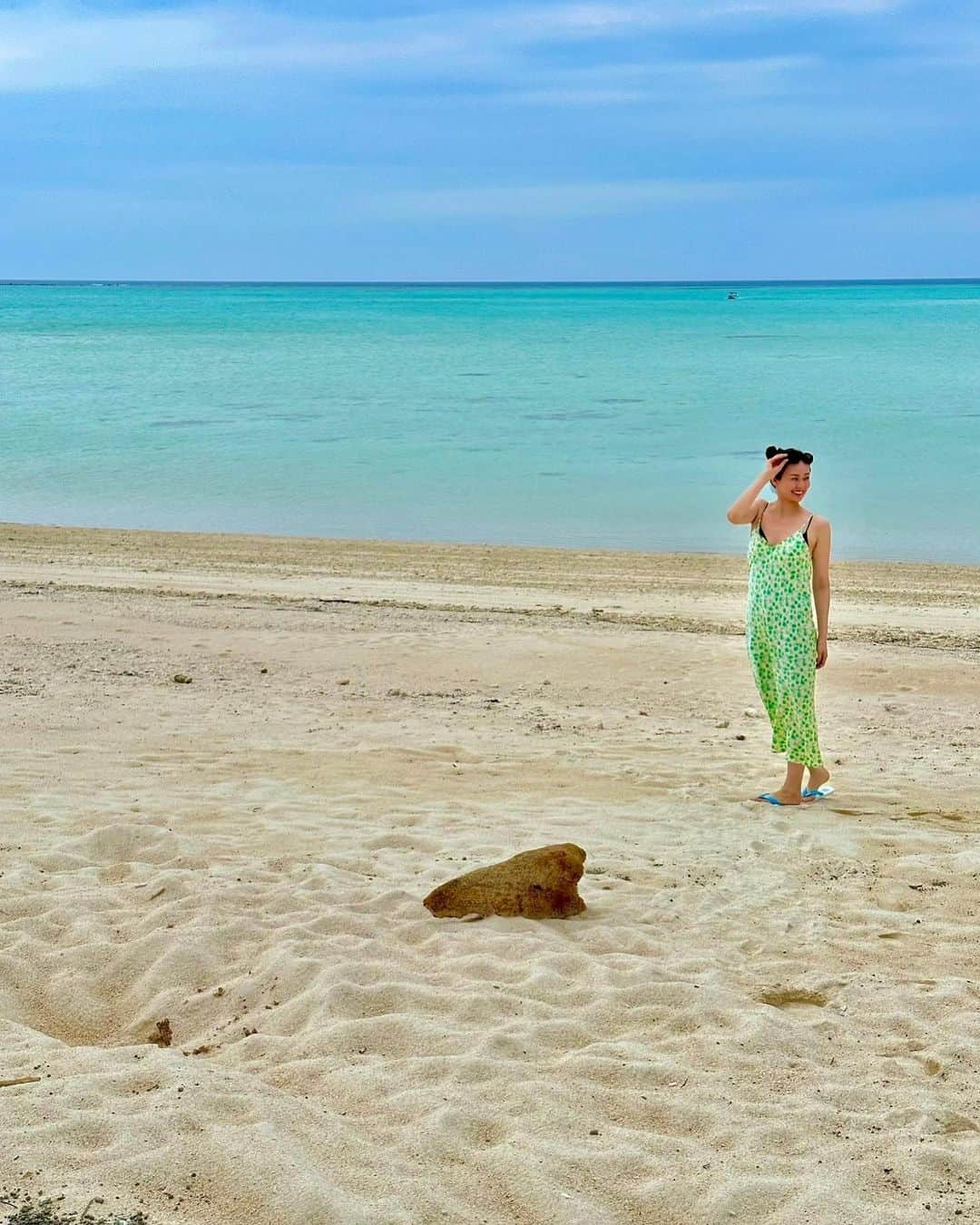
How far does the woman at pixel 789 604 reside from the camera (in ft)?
21.3

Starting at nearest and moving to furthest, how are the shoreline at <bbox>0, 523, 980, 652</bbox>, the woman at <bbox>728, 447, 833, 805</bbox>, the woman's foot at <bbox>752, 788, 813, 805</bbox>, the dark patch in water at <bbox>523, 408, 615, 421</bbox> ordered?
the woman at <bbox>728, 447, 833, 805</bbox> → the woman's foot at <bbox>752, 788, 813, 805</bbox> → the shoreline at <bbox>0, 523, 980, 652</bbox> → the dark patch in water at <bbox>523, 408, 615, 421</bbox>

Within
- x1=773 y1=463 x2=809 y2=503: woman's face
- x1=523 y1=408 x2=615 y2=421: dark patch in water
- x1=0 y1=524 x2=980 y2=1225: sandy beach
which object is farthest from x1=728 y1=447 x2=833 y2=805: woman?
x1=523 y1=408 x2=615 y2=421: dark patch in water

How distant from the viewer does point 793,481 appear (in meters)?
6.39

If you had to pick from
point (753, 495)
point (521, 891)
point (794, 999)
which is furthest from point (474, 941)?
point (753, 495)

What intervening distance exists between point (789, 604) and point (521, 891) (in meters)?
2.15

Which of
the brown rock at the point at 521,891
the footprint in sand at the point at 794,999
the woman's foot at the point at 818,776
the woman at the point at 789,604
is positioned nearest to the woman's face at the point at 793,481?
the woman at the point at 789,604

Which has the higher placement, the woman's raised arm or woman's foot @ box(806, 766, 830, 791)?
the woman's raised arm

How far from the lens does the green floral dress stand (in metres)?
6.55

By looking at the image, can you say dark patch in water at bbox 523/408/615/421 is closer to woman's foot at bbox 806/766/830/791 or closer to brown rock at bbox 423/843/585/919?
woman's foot at bbox 806/766/830/791

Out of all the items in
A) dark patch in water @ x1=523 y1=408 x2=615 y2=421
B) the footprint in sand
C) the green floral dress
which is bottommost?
the footprint in sand

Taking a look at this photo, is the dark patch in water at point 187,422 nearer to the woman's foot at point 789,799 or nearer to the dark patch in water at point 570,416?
the dark patch in water at point 570,416

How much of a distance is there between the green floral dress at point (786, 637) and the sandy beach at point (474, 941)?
0.45 metres

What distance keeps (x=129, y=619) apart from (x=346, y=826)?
547 centimetres

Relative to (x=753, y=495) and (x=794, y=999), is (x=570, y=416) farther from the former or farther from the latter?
(x=794, y=999)
